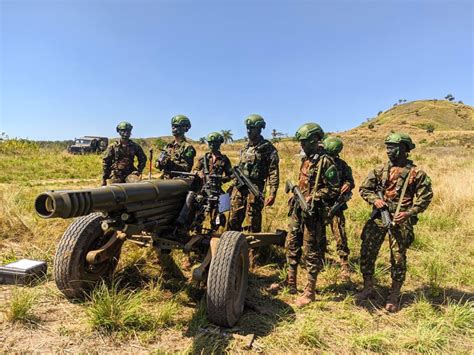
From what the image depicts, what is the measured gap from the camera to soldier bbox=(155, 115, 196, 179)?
586 centimetres

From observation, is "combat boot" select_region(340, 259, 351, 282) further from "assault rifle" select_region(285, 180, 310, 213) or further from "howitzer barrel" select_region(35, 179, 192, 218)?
"howitzer barrel" select_region(35, 179, 192, 218)

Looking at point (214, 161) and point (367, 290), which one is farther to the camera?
point (214, 161)

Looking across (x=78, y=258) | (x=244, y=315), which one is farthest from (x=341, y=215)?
(x=78, y=258)

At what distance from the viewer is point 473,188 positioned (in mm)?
8789

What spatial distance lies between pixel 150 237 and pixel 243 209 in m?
1.77

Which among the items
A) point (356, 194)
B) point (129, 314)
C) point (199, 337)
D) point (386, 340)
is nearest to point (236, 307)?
point (199, 337)

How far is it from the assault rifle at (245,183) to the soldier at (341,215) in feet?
3.55

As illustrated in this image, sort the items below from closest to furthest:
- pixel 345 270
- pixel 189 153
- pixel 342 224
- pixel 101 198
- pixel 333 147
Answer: pixel 101 198 < pixel 345 270 < pixel 342 224 < pixel 333 147 < pixel 189 153

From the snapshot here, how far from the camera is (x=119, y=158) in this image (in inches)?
275

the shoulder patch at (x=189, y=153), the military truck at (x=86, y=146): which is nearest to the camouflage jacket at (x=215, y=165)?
the shoulder patch at (x=189, y=153)

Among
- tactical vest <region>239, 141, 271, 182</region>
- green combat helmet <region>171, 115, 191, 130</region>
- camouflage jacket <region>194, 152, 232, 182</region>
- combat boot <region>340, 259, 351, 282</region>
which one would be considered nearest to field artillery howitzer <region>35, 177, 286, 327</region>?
camouflage jacket <region>194, 152, 232, 182</region>

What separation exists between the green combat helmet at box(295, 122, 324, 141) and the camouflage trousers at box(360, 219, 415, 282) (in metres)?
1.23

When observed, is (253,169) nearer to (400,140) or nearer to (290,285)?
(290,285)

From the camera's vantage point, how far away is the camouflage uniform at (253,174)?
546cm
